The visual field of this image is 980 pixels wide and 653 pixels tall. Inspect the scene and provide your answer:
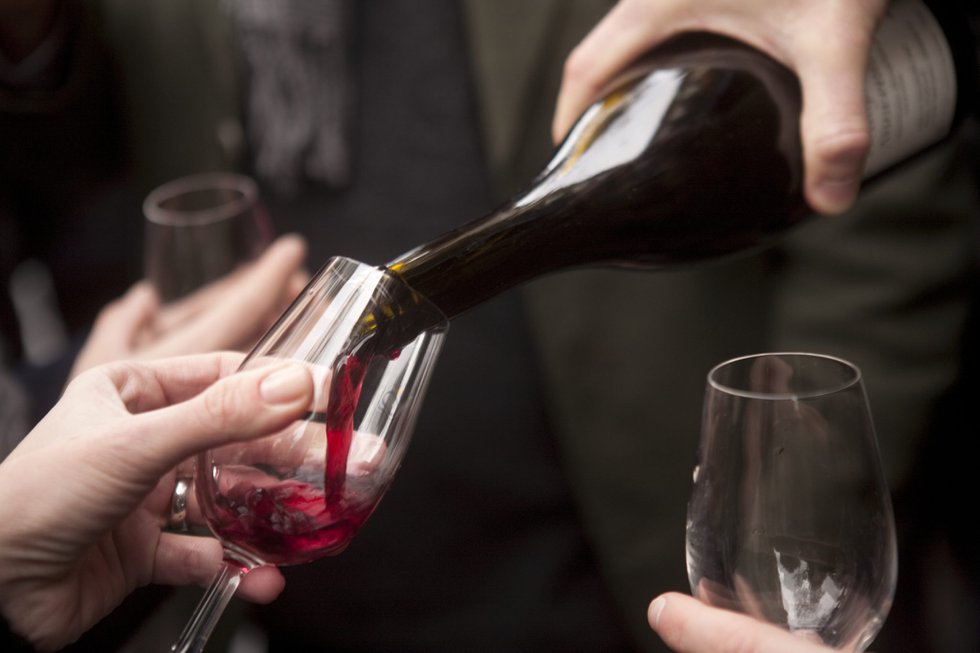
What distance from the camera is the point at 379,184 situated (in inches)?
38.5

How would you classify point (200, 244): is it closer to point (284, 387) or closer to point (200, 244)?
point (200, 244)

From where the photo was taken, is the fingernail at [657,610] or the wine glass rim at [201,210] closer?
the fingernail at [657,610]

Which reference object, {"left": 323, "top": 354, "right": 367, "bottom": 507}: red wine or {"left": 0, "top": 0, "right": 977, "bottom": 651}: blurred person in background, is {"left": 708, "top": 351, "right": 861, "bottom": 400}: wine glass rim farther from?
{"left": 0, "top": 0, "right": 977, "bottom": 651}: blurred person in background

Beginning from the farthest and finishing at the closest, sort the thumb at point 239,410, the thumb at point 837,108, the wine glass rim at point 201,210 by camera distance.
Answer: the wine glass rim at point 201,210 < the thumb at point 837,108 < the thumb at point 239,410

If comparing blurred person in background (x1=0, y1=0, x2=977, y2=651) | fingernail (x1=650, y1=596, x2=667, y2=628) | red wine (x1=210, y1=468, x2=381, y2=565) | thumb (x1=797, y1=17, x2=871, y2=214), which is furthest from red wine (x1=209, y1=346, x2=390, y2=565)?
blurred person in background (x1=0, y1=0, x2=977, y2=651)

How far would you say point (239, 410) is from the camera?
390 millimetres

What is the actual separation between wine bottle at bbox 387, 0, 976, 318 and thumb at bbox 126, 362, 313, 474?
21cm

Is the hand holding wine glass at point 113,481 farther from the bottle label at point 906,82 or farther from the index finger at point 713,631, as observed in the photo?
the bottle label at point 906,82

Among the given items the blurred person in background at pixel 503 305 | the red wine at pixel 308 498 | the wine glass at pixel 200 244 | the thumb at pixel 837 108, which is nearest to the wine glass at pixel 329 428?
the red wine at pixel 308 498

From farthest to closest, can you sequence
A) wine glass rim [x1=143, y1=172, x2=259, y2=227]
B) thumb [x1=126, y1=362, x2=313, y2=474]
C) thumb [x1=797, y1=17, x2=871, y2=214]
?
wine glass rim [x1=143, y1=172, x2=259, y2=227] < thumb [x1=797, y1=17, x2=871, y2=214] < thumb [x1=126, y1=362, x2=313, y2=474]

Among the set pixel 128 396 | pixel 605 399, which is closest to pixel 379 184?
pixel 605 399

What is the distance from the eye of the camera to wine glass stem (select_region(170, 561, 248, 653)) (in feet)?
1.45

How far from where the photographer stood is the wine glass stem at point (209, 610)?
1.45 feet

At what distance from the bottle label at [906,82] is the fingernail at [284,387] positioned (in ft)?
1.28
